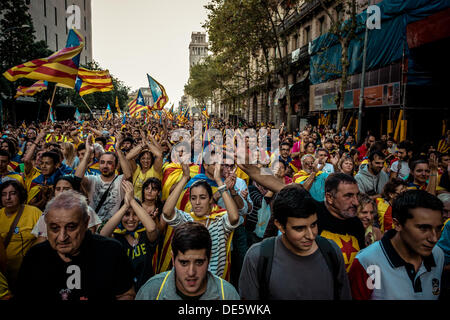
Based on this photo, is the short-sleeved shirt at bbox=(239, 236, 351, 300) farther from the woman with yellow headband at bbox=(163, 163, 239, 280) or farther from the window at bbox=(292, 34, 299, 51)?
the window at bbox=(292, 34, 299, 51)

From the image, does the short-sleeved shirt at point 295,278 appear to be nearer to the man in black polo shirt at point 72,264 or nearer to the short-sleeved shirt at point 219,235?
the man in black polo shirt at point 72,264

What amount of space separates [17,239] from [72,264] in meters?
1.51

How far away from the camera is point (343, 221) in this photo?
2.56 metres

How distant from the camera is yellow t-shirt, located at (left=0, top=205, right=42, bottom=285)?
9.68 feet

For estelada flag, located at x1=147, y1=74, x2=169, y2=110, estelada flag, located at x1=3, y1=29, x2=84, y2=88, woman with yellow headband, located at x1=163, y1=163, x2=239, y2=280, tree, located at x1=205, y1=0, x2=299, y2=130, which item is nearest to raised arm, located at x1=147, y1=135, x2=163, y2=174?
woman with yellow headband, located at x1=163, y1=163, x2=239, y2=280

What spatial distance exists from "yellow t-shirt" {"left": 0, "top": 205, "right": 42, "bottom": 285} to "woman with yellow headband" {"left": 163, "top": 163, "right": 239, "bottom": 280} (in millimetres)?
1398

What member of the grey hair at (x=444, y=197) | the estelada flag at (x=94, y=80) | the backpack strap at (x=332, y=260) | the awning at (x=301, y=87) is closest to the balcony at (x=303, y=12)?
the awning at (x=301, y=87)

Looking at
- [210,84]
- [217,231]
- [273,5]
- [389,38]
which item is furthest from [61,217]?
[210,84]

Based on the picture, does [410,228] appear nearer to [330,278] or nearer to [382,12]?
[330,278]

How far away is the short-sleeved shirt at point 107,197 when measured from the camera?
394 centimetres

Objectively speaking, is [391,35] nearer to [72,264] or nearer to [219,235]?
[219,235]

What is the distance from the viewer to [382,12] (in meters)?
13.6

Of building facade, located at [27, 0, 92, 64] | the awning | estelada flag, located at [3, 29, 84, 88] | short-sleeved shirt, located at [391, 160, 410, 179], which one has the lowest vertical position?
short-sleeved shirt, located at [391, 160, 410, 179]

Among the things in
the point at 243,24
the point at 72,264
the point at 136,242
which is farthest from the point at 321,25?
the point at 72,264
